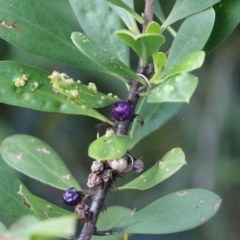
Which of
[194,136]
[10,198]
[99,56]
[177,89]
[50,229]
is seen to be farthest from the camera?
[194,136]

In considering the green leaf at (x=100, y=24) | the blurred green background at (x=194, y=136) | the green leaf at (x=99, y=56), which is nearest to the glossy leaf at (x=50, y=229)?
the green leaf at (x=99, y=56)

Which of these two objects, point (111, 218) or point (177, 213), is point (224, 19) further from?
point (111, 218)

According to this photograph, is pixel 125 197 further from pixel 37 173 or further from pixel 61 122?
pixel 37 173

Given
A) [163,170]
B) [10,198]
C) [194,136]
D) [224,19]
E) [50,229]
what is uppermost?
[224,19]

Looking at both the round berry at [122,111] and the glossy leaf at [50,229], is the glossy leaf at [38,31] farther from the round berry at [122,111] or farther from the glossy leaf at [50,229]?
the glossy leaf at [50,229]

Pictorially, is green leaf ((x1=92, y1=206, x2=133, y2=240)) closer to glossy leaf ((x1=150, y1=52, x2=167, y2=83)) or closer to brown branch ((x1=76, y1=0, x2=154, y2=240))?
brown branch ((x1=76, y1=0, x2=154, y2=240))

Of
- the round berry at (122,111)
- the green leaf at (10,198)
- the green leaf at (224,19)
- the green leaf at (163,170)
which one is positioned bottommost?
the green leaf at (10,198)

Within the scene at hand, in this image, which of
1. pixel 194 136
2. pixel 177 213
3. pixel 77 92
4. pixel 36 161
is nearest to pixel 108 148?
pixel 77 92
